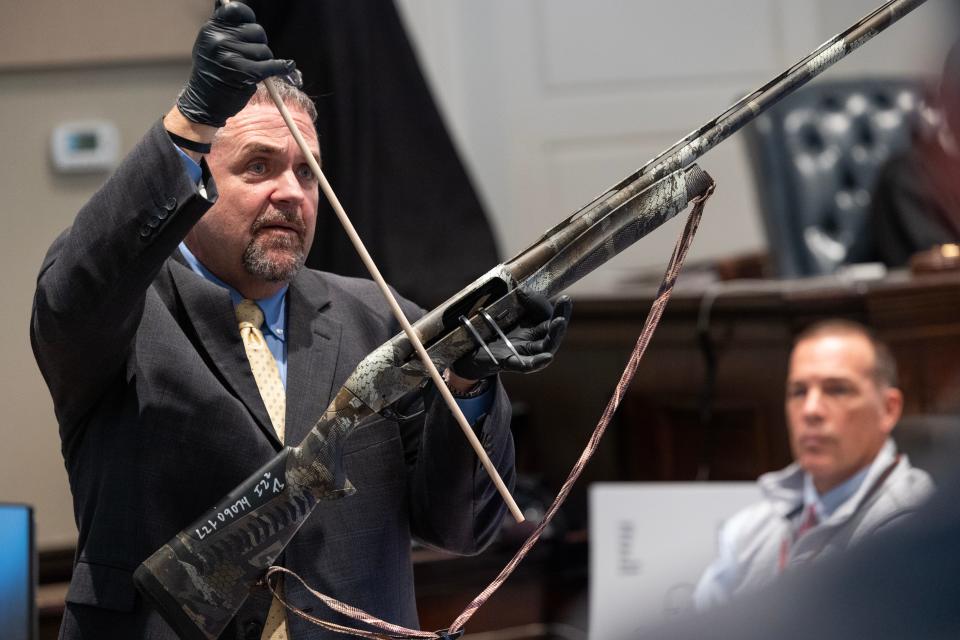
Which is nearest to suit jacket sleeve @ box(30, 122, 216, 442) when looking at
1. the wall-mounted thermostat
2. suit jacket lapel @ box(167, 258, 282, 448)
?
suit jacket lapel @ box(167, 258, 282, 448)

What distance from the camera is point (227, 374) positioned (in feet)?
5.14

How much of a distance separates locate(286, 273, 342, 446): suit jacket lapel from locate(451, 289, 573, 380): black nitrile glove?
0.20 m

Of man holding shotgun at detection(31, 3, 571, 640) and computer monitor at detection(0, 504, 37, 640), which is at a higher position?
man holding shotgun at detection(31, 3, 571, 640)

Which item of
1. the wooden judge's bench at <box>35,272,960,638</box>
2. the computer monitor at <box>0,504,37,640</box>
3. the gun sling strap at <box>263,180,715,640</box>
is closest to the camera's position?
the gun sling strap at <box>263,180,715,640</box>

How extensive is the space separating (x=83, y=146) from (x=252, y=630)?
128 centimetres

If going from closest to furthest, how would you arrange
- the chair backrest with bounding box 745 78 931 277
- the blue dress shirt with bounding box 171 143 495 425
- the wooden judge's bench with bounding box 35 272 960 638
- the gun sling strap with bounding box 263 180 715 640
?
the gun sling strap with bounding box 263 180 715 640 → the blue dress shirt with bounding box 171 143 495 425 → the wooden judge's bench with bounding box 35 272 960 638 → the chair backrest with bounding box 745 78 931 277

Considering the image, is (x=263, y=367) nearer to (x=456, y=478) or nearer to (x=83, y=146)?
(x=456, y=478)

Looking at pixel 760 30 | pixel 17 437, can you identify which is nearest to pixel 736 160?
pixel 760 30

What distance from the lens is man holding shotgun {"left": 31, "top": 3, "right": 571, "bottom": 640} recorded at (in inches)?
55.9

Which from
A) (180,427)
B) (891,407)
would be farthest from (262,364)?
(891,407)

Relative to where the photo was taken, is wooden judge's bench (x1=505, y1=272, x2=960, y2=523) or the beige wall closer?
the beige wall

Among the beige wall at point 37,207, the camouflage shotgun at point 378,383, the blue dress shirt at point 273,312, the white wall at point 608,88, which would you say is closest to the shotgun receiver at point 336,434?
the camouflage shotgun at point 378,383

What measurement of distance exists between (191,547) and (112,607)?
12 cm

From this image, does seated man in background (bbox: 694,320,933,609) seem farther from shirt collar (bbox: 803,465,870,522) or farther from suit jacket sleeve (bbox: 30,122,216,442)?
suit jacket sleeve (bbox: 30,122,216,442)
